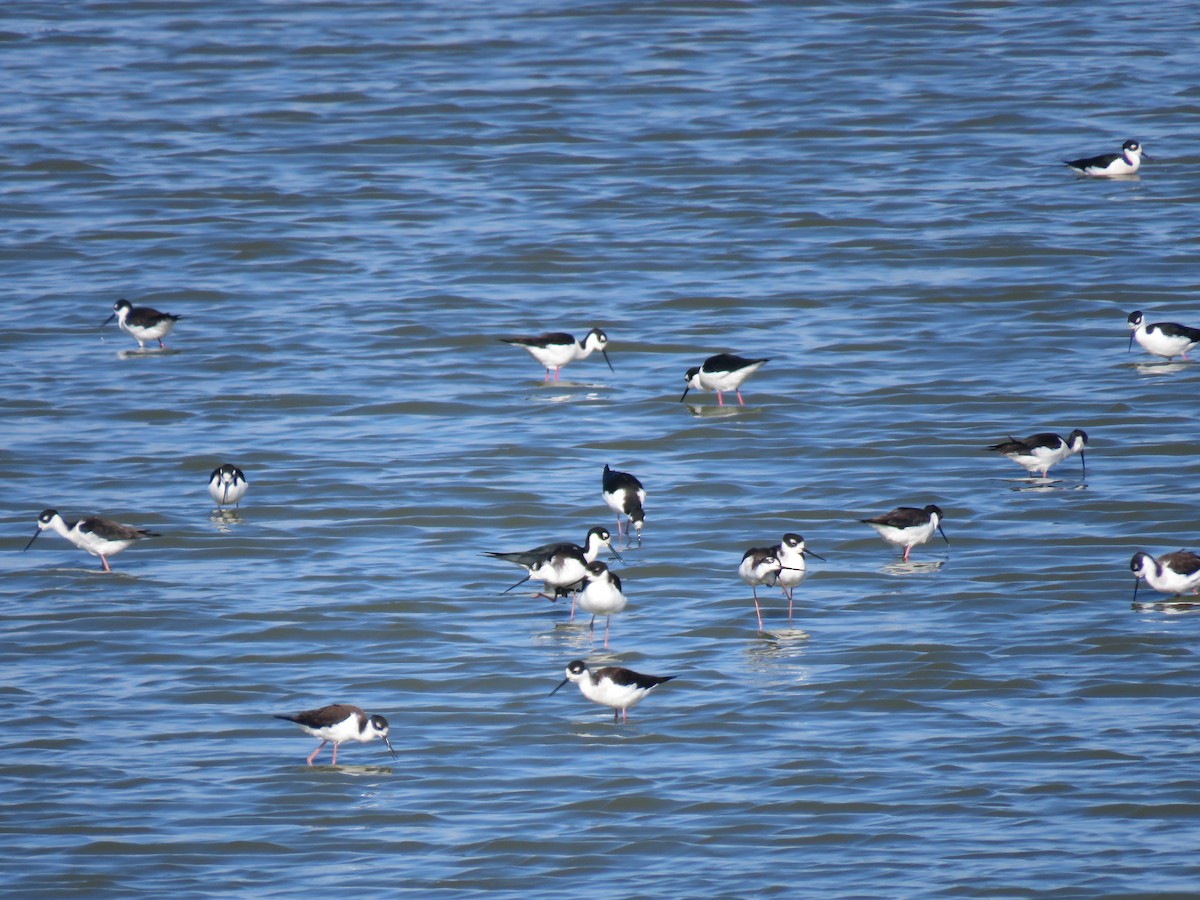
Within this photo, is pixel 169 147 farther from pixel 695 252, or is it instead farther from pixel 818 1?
pixel 818 1

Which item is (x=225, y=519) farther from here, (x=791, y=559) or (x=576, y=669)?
(x=791, y=559)

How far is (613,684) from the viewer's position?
11.6 m

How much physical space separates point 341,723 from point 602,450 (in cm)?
752

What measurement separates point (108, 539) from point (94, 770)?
150 inches

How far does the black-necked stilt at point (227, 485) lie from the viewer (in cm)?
1595

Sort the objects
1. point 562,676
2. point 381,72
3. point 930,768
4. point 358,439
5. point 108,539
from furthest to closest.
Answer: point 381,72 < point 358,439 < point 108,539 < point 562,676 < point 930,768

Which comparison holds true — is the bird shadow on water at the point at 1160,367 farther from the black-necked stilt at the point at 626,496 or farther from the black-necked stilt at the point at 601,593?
the black-necked stilt at the point at 601,593

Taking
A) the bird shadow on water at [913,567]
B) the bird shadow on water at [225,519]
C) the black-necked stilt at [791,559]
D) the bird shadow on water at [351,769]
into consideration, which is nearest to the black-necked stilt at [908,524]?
the bird shadow on water at [913,567]

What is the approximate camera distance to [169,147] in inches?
1228

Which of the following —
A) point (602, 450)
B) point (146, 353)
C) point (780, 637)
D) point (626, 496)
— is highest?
point (626, 496)

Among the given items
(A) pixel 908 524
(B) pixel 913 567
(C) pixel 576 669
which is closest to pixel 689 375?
(B) pixel 913 567

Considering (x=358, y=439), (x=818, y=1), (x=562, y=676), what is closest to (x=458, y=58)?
(x=818, y=1)

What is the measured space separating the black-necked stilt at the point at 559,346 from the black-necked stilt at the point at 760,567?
6.97 metres

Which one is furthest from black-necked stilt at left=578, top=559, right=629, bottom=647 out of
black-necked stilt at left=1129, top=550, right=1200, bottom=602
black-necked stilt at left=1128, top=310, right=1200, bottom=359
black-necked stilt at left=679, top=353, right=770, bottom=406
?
black-necked stilt at left=1128, top=310, right=1200, bottom=359
